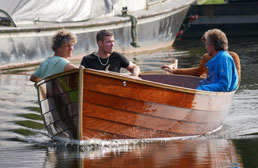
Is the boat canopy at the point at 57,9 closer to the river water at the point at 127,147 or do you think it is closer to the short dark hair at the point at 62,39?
the river water at the point at 127,147

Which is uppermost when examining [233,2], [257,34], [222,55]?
[233,2]

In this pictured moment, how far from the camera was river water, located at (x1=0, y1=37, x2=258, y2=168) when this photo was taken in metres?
7.43

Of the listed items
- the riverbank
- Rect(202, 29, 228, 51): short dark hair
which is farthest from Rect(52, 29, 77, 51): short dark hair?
the riverbank

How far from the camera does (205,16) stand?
27.9m

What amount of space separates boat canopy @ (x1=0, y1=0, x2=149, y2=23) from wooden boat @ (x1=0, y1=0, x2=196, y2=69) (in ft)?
0.12

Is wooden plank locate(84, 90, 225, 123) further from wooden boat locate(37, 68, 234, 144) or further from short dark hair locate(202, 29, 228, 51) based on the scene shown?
short dark hair locate(202, 29, 228, 51)

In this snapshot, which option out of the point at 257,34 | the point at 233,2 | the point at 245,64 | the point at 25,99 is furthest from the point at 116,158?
the point at 233,2

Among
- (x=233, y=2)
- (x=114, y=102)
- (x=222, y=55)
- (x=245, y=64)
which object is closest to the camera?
(x=114, y=102)

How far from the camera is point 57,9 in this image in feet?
60.7

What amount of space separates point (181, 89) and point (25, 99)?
4.33 m

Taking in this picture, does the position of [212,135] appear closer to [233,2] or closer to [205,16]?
[205,16]

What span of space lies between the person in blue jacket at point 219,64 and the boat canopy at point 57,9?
8339 millimetres

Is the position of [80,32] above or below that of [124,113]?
above

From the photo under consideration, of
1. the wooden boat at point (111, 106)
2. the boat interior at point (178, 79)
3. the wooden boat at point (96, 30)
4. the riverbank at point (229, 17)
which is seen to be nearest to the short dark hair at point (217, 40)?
the wooden boat at point (111, 106)
